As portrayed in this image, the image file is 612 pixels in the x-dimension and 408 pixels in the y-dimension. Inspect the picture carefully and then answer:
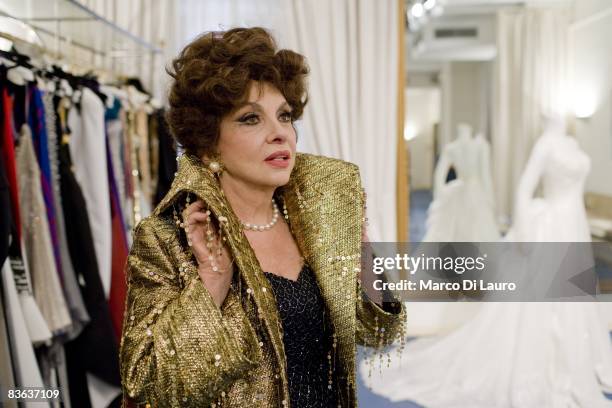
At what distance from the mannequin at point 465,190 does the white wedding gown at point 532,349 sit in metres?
0.21

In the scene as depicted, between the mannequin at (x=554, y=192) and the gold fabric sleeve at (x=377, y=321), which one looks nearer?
the gold fabric sleeve at (x=377, y=321)

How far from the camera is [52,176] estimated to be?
160 cm

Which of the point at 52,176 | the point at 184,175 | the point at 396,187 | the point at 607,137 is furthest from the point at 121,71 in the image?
the point at 607,137

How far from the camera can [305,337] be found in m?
0.97

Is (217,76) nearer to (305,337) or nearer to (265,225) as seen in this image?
(265,225)

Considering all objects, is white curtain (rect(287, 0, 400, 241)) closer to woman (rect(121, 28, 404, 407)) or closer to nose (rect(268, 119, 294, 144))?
woman (rect(121, 28, 404, 407))

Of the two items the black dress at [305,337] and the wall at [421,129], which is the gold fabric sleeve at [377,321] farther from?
the wall at [421,129]

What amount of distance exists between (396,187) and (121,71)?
1.33 m

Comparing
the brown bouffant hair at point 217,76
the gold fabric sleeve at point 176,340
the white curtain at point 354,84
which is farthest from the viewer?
the white curtain at point 354,84

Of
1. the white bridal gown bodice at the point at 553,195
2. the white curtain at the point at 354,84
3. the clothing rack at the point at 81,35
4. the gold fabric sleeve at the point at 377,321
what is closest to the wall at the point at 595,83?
the white bridal gown bodice at the point at 553,195

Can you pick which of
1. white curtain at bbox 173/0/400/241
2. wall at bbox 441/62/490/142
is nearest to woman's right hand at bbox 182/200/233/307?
white curtain at bbox 173/0/400/241

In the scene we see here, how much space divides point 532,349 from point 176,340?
5.33 ft

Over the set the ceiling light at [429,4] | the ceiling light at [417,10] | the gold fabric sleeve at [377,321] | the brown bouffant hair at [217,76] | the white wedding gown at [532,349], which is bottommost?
the white wedding gown at [532,349]

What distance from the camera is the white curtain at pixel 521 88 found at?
2.38 meters
